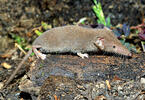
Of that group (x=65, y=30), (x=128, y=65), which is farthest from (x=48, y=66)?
(x=128, y=65)

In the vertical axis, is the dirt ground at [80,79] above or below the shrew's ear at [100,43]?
below

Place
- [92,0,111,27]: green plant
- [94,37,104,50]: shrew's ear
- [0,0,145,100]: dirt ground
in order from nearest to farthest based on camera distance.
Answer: [0,0,145,100]: dirt ground, [94,37,104,50]: shrew's ear, [92,0,111,27]: green plant

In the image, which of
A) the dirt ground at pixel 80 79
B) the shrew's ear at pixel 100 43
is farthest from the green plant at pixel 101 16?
the dirt ground at pixel 80 79

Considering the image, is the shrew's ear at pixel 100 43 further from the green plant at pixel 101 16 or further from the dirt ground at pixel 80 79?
the green plant at pixel 101 16

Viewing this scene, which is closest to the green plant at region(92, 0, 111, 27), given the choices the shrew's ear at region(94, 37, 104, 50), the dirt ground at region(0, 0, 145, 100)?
the shrew's ear at region(94, 37, 104, 50)

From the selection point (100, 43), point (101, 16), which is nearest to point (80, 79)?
point (100, 43)

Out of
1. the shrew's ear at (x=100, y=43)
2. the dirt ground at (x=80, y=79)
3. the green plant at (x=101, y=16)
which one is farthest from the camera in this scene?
the green plant at (x=101, y=16)

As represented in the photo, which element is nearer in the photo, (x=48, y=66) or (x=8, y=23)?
(x=48, y=66)

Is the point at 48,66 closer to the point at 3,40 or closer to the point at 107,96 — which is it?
the point at 107,96

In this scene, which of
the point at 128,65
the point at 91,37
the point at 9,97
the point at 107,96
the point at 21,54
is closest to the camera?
the point at 107,96

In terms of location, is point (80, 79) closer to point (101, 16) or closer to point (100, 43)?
point (100, 43)

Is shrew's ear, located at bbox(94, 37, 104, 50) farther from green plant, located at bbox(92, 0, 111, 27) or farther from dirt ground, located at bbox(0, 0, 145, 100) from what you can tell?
green plant, located at bbox(92, 0, 111, 27)
